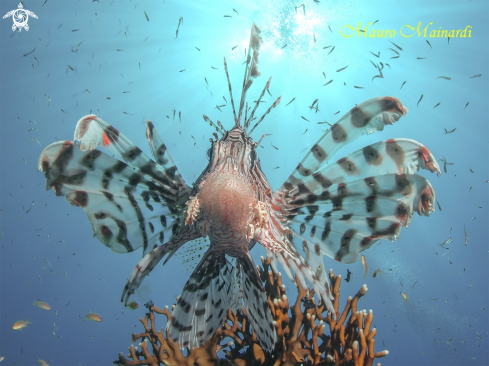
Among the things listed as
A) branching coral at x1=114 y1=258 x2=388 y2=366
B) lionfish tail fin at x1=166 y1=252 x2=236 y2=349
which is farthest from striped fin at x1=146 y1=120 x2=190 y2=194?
branching coral at x1=114 y1=258 x2=388 y2=366

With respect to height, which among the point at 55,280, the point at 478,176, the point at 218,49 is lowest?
the point at 55,280

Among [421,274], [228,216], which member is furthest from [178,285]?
[228,216]

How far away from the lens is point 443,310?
1175 inches

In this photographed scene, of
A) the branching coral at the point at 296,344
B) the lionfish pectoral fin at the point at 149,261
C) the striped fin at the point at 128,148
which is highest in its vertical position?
the striped fin at the point at 128,148

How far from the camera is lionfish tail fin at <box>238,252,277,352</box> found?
2.16 meters

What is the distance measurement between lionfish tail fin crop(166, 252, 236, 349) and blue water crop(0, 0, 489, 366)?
11902 millimetres

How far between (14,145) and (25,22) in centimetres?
1388

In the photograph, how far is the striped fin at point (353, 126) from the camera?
6.62 feet

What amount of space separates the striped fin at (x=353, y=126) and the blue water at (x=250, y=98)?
39.3ft

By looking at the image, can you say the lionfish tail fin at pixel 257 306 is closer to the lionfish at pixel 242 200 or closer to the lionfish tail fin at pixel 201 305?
the lionfish at pixel 242 200

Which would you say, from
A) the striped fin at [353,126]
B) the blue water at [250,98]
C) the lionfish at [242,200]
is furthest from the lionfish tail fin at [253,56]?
the blue water at [250,98]

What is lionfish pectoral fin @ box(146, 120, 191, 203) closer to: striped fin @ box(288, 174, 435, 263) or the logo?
striped fin @ box(288, 174, 435, 263)

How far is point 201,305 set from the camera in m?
2.41

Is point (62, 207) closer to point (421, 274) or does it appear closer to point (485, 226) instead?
point (421, 274)
